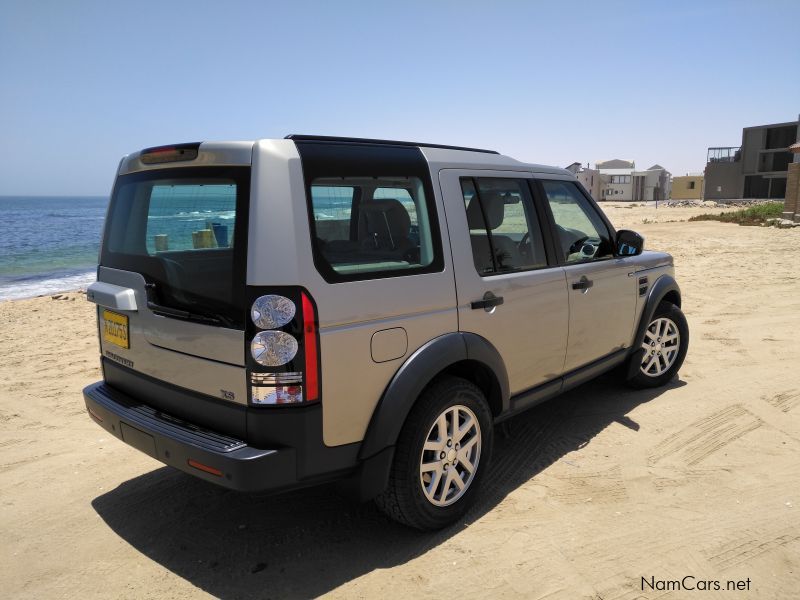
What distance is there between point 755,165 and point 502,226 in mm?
65911

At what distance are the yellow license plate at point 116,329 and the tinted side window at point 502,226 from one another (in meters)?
1.87

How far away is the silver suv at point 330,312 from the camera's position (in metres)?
2.46

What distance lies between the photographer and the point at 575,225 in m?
4.32

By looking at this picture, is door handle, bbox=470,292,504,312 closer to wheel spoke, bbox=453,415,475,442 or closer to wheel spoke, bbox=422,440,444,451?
wheel spoke, bbox=453,415,475,442

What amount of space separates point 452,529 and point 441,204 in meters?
1.72

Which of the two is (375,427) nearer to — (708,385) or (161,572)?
(161,572)

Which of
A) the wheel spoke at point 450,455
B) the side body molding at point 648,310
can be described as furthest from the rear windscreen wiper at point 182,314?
the side body molding at point 648,310

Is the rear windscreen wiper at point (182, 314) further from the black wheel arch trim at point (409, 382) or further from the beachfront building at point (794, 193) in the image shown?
the beachfront building at point (794, 193)

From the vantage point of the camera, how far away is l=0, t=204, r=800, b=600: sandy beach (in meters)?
2.76

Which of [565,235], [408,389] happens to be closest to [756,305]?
[565,235]

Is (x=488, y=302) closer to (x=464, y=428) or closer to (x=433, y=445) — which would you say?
(x=464, y=428)

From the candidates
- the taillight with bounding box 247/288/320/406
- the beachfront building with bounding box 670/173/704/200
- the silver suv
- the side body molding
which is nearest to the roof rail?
the silver suv

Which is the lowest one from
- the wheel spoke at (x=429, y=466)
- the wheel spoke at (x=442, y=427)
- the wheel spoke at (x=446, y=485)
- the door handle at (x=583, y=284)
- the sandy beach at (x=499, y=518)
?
the sandy beach at (x=499, y=518)

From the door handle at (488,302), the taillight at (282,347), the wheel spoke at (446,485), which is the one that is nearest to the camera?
the taillight at (282,347)
